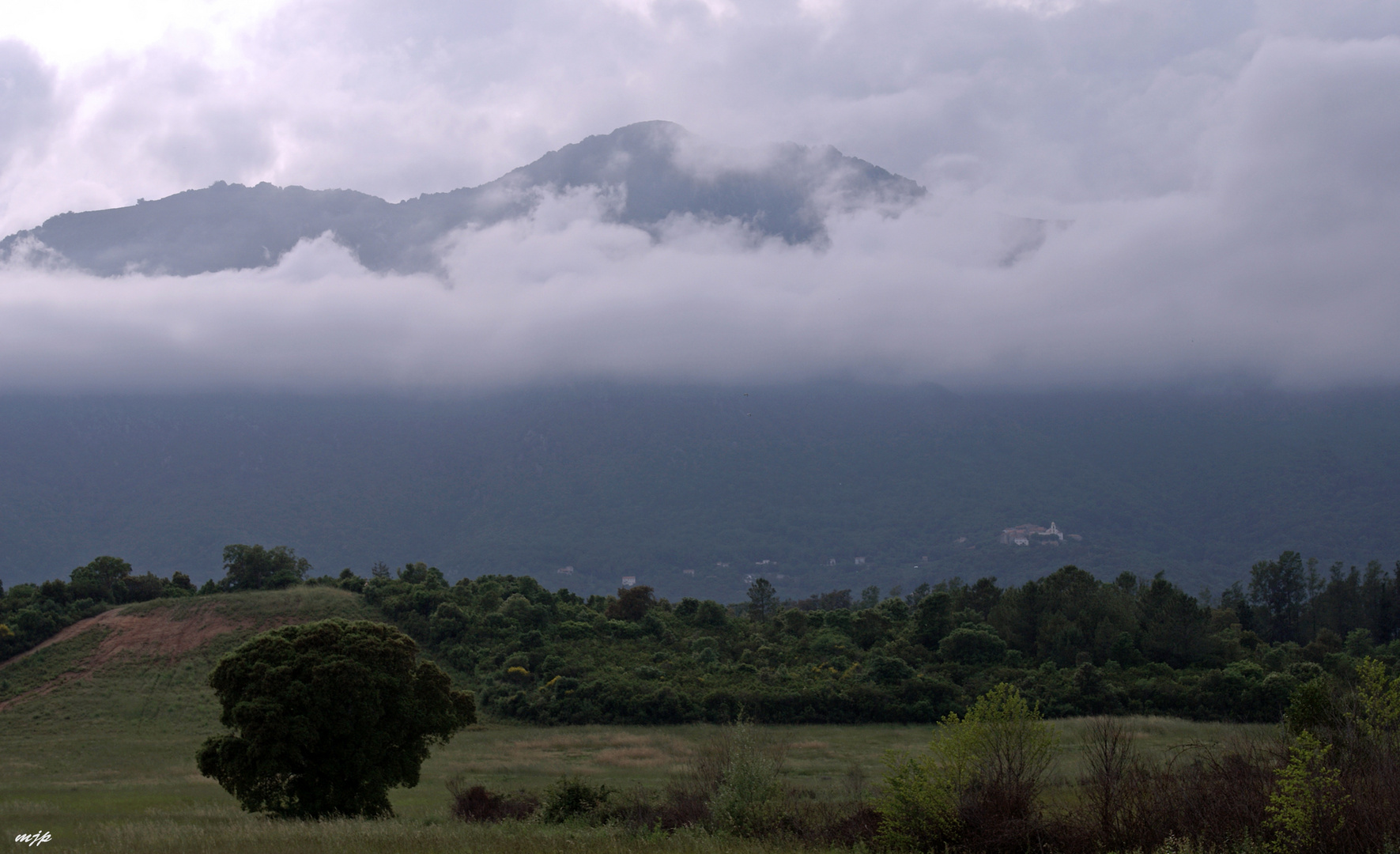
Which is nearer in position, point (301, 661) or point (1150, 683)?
point (301, 661)

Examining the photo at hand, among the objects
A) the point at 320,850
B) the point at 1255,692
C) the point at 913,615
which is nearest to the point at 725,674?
the point at 913,615

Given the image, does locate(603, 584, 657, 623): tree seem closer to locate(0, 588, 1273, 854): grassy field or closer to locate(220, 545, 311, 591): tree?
locate(0, 588, 1273, 854): grassy field

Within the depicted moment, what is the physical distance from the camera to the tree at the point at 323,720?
21.0m

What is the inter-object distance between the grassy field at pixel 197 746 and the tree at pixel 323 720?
1277mm

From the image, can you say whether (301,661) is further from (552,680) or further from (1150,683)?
(1150,683)

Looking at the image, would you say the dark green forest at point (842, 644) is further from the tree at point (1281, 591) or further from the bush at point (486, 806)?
the bush at point (486, 806)

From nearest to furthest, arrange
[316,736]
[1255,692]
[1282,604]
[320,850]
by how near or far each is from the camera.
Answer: [320,850]
[316,736]
[1255,692]
[1282,604]

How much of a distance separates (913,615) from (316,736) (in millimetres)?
53063

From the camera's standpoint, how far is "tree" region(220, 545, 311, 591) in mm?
75188

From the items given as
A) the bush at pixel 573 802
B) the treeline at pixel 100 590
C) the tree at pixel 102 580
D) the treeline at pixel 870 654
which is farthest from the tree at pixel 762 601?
the bush at pixel 573 802

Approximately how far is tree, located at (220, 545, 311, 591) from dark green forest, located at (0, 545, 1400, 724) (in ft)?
0.59

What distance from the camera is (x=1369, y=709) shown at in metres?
15.4

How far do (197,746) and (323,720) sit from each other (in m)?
30.4

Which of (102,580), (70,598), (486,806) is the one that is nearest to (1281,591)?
(486,806)
